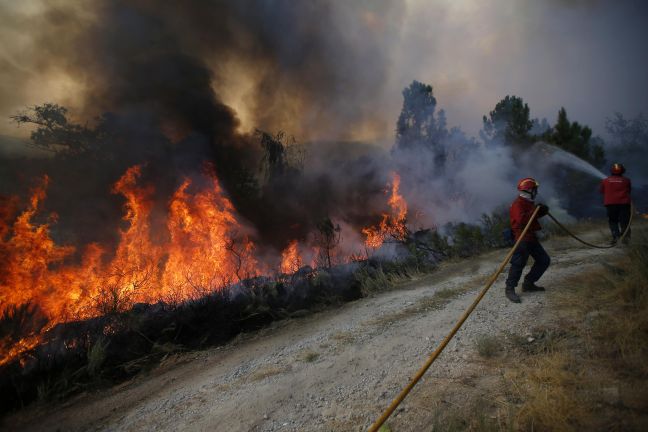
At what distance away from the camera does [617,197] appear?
7.16 m

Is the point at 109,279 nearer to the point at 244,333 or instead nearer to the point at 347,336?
the point at 244,333

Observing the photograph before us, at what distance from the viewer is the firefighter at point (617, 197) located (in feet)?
23.3

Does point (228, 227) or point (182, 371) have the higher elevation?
point (228, 227)

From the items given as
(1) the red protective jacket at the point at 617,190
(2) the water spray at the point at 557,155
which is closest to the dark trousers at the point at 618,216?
(1) the red protective jacket at the point at 617,190

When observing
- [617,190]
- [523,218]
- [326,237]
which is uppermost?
[326,237]

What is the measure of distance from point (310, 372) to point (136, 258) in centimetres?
1103

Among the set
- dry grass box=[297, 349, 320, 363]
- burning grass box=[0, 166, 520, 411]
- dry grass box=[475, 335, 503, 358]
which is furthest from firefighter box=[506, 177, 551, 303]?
dry grass box=[297, 349, 320, 363]

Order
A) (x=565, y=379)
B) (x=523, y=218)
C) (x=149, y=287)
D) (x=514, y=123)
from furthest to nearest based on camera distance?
1. (x=514, y=123)
2. (x=149, y=287)
3. (x=523, y=218)
4. (x=565, y=379)

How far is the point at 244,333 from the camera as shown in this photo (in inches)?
246

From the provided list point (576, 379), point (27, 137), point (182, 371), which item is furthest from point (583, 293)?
point (27, 137)

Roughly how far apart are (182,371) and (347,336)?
9.39 ft

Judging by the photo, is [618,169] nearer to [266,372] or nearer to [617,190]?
[617,190]

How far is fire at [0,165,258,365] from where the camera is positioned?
9.52 metres

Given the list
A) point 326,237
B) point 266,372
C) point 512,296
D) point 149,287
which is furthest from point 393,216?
point 266,372
